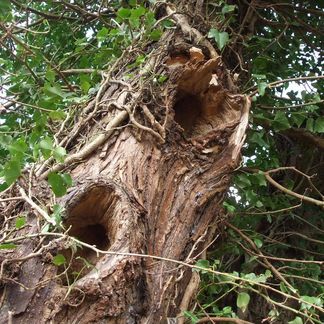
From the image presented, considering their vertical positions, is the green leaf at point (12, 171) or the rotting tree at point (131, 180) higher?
the green leaf at point (12, 171)

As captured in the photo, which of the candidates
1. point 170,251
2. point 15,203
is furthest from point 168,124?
point 15,203

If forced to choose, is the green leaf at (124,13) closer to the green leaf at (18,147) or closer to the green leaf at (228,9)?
the green leaf at (228,9)

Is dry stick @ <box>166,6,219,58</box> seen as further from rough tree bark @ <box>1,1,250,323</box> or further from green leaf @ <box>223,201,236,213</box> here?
green leaf @ <box>223,201,236,213</box>

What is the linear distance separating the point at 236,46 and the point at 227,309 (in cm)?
133

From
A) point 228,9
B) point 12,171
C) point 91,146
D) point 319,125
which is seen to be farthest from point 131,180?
point 319,125

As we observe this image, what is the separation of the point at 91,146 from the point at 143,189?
0.22m

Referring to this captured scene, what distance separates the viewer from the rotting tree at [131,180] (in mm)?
1268

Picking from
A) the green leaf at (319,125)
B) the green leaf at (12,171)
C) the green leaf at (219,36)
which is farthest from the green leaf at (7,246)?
the green leaf at (319,125)

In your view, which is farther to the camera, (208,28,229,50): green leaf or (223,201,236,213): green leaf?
(223,201,236,213): green leaf

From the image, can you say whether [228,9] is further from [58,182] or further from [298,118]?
[58,182]

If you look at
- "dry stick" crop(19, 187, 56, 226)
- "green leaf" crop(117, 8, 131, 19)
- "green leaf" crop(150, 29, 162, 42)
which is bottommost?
"dry stick" crop(19, 187, 56, 226)

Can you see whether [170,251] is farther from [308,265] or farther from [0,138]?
[308,265]

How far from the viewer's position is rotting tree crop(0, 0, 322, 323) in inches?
49.9

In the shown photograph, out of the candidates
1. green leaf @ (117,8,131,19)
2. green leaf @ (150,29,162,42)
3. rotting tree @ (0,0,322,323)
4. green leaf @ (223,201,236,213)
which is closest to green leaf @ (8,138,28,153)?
rotting tree @ (0,0,322,323)
